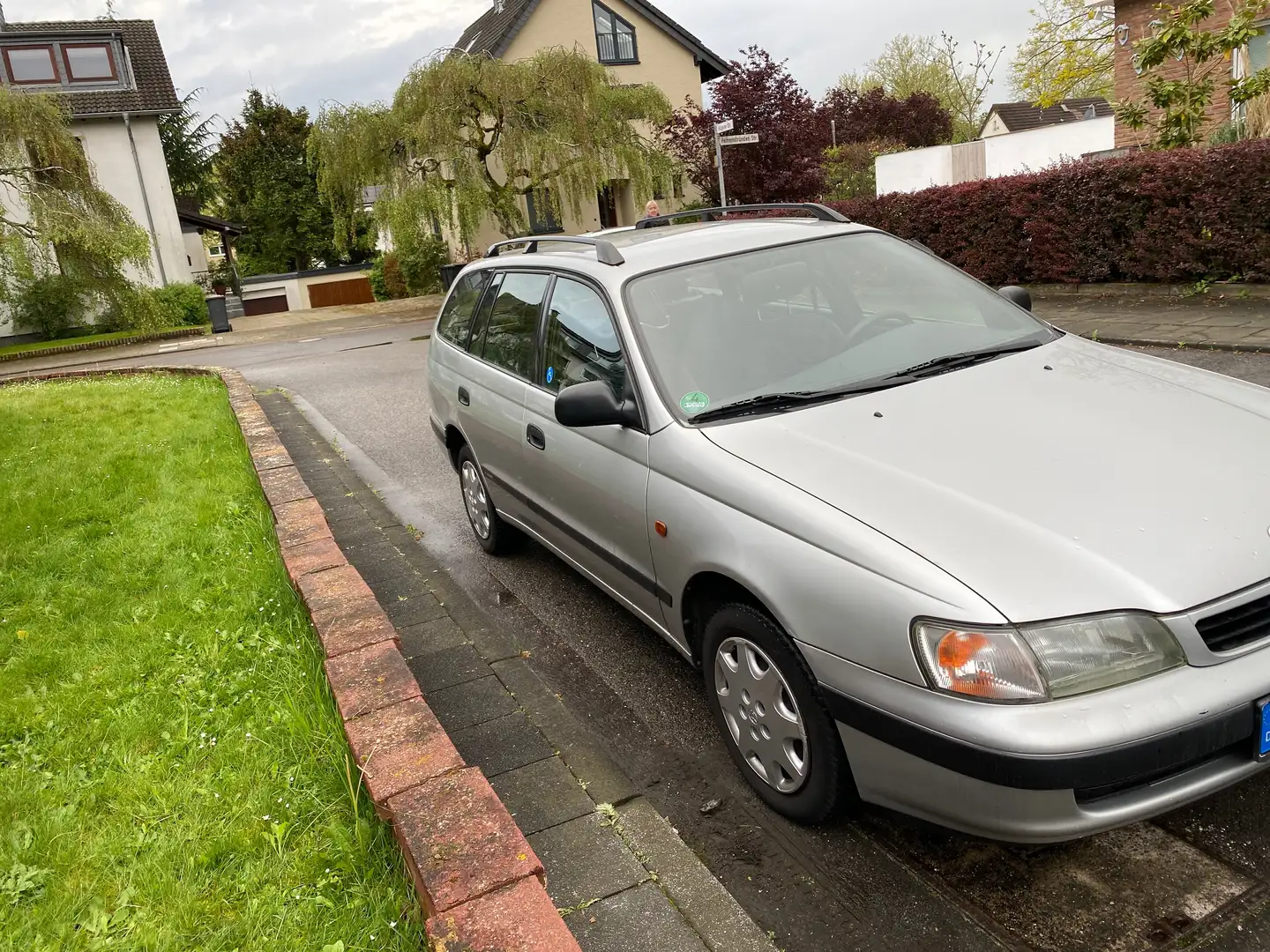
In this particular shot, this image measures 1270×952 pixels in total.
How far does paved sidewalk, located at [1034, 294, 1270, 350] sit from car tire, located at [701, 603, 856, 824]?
295 inches

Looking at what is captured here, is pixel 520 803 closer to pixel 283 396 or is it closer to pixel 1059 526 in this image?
pixel 1059 526

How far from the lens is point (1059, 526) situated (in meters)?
2.40

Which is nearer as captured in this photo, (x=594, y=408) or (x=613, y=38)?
(x=594, y=408)

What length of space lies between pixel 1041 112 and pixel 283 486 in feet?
169

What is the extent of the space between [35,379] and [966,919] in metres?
17.3

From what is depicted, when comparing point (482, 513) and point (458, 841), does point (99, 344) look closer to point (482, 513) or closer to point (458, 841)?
point (482, 513)

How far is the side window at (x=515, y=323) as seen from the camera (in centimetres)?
454

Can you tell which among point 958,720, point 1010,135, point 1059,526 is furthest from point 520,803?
point 1010,135

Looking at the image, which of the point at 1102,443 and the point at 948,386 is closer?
the point at 1102,443

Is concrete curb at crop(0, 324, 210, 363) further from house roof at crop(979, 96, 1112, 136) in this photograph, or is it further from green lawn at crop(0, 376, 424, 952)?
house roof at crop(979, 96, 1112, 136)

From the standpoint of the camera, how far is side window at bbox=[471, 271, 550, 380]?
454 cm

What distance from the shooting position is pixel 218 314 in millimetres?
27156

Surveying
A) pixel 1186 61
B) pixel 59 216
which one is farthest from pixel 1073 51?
pixel 59 216

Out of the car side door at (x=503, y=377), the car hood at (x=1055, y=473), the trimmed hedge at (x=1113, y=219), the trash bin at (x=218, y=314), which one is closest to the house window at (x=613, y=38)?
the trash bin at (x=218, y=314)
